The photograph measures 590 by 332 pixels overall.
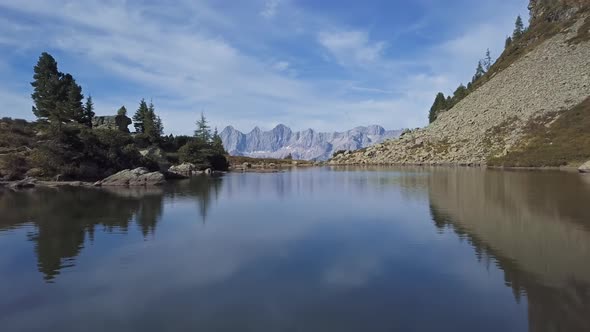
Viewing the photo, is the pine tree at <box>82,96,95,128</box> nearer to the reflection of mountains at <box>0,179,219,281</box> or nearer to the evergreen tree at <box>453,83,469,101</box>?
the reflection of mountains at <box>0,179,219,281</box>

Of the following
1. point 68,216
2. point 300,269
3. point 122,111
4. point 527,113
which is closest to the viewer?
point 300,269

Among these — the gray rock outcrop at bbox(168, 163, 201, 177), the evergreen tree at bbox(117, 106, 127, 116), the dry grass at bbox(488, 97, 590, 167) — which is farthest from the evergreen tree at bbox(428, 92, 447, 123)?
the evergreen tree at bbox(117, 106, 127, 116)

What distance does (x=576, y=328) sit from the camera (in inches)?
479

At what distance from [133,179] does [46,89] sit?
48.6 m

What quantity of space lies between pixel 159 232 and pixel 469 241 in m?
19.4

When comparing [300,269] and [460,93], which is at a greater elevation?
[460,93]

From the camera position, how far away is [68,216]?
33.1 metres

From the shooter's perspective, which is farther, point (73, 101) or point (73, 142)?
point (73, 101)

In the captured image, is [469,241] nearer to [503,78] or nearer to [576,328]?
[576,328]

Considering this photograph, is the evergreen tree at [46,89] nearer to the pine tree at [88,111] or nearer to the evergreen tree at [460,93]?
the pine tree at [88,111]

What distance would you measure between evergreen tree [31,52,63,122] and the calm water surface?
2641 inches

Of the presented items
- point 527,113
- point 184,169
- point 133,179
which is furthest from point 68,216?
point 527,113

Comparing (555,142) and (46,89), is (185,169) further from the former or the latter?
(555,142)

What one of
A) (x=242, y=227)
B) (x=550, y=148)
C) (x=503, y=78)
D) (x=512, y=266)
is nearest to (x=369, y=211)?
(x=242, y=227)
